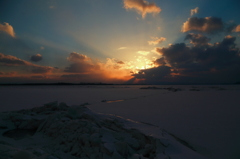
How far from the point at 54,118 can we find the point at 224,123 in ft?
17.0

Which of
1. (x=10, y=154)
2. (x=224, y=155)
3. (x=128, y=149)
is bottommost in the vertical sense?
(x=224, y=155)

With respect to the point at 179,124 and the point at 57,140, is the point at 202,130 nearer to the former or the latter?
the point at 179,124

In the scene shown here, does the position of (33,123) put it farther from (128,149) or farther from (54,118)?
(128,149)

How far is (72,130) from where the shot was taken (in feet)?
9.59

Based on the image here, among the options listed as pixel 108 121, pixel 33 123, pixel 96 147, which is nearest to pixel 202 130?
pixel 108 121

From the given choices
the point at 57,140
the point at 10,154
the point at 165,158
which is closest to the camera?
the point at 10,154

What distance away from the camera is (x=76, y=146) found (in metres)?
2.50

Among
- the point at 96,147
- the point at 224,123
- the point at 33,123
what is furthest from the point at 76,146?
the point at 224,123

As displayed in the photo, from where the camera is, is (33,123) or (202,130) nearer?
(202,130)

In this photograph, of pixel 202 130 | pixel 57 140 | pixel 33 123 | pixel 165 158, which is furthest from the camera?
pixel 33 123

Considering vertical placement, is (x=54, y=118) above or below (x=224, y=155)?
above

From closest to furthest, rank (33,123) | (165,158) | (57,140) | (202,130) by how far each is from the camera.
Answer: (165,158), (57,140), (202,130), (33,123)

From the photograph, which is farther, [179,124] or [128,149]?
[179,124]

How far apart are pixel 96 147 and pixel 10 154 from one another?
4.19 feet
